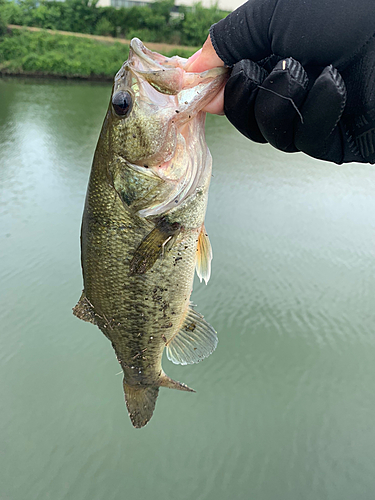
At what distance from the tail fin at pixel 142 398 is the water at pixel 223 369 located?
115 centimetres

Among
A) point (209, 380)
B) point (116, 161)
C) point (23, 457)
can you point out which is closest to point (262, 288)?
point (209, 380)

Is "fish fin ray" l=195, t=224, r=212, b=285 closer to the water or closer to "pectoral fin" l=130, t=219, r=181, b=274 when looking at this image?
"pectoral fin" l=130, t=219, r=181, b=274

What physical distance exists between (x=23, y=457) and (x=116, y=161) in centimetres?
219

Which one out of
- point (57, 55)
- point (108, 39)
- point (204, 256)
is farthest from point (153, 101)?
point (108, 39)

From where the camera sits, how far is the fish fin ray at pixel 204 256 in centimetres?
147

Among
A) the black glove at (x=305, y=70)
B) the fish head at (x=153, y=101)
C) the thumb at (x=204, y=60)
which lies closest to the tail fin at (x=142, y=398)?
the fish head at (x=153, y=101)

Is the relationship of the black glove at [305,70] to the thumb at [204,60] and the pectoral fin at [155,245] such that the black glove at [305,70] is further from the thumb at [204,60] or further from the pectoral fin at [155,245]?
the pectoral fin at [155,245]

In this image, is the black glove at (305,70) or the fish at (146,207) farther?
the fish at (146,207)

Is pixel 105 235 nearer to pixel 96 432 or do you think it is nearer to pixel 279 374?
pixel 96 432

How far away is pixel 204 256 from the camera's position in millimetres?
1489

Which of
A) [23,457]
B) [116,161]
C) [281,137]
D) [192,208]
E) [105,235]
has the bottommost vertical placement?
[23,457]

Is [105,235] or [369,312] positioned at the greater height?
[105,235]

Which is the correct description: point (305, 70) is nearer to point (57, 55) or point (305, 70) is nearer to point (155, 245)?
point (155, 245)

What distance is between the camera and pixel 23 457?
241cm
